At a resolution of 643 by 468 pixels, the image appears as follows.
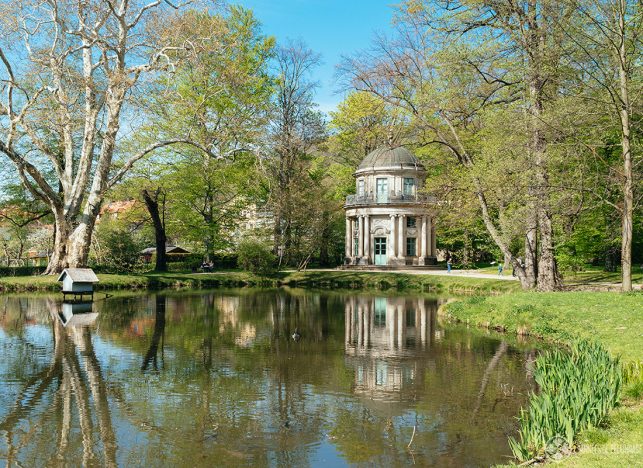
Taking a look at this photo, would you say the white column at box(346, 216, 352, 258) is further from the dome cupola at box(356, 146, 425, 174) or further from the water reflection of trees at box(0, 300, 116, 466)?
the water reflection of trees at box(0, 300, 116, 466)

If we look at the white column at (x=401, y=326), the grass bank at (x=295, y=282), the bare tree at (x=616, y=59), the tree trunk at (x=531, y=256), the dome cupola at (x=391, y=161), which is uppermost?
the dome cupola at (x=391, y=161)

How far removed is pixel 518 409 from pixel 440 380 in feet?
7.03

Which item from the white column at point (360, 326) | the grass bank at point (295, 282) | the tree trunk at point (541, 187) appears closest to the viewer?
the white column at point (360, 326)

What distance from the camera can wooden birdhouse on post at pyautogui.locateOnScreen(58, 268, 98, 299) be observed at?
25.9m

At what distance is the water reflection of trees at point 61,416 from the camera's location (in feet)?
23.2

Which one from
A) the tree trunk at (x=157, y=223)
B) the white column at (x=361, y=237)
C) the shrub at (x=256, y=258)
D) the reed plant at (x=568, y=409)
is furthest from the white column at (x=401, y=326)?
the white column at (x=361, y=237)

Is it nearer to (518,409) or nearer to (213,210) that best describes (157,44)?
(213,210)

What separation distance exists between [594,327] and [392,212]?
3648 centimetres

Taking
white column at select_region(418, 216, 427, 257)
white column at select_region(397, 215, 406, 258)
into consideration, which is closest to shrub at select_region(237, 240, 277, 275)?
white column at select_region(397, 215, 406, 258)

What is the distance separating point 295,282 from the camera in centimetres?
4162

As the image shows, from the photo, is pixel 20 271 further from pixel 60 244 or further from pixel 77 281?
pixel 77 281

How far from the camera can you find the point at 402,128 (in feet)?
88.8

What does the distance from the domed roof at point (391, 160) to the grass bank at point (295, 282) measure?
11542 millimetres

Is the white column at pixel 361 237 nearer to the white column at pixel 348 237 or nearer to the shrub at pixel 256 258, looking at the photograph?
the white column at pixel 348 237
